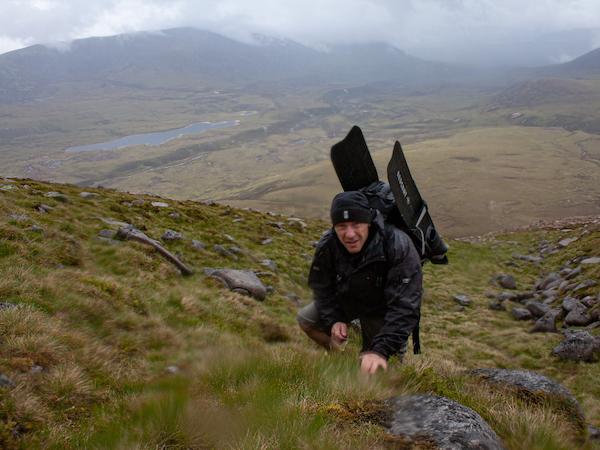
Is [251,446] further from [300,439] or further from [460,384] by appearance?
[460,384]

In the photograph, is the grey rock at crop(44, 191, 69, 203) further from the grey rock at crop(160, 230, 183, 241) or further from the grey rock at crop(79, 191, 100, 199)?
the grey rock at crop(160, 230, 183, 241)

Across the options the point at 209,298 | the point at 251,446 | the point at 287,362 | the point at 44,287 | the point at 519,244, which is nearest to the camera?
the point at 251,446

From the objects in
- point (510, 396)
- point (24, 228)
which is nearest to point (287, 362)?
point (510, 396)

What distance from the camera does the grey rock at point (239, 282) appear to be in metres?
13.2

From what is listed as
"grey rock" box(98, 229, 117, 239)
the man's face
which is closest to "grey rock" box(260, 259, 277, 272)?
"grey rock" box(98, 229, 117, 239)

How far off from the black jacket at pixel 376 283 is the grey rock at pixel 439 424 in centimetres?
91

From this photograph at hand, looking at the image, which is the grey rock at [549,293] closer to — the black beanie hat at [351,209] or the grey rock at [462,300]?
the grey rock at [462,300]

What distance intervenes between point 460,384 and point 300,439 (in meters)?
2.89

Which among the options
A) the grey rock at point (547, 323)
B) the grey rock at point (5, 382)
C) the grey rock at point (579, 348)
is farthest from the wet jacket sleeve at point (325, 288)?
the grey rock at point (547, 323)

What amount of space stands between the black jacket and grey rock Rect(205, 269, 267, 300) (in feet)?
23.7

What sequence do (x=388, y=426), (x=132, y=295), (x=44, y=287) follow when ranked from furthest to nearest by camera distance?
(x=132, y=295)
(x=44, y=287)
(x=388, y=426)

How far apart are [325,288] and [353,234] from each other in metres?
1.16

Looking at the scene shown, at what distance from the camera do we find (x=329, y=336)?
661cm

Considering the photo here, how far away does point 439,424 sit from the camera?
3592 millimetres
